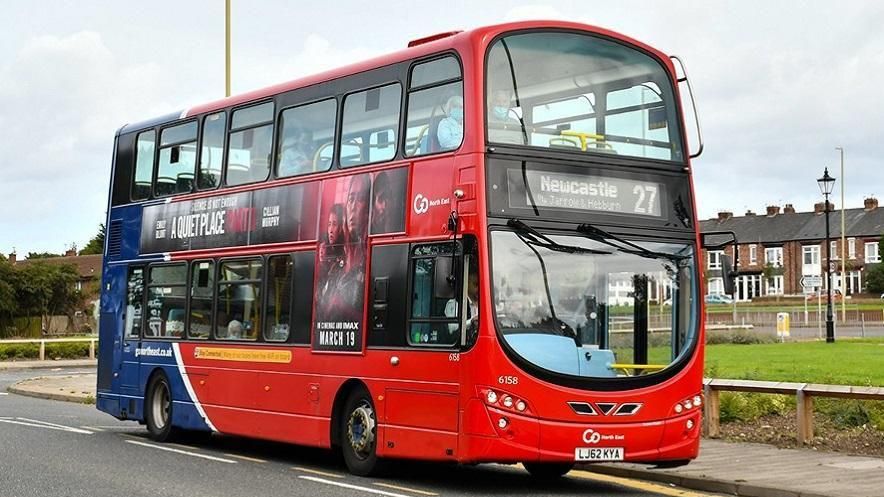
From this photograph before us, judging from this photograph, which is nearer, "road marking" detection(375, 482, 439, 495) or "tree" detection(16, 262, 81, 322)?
"road marking" detection(375, 482, 439, 495)

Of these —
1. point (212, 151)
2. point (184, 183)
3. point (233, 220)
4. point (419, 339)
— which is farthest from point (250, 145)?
point (419, 339)

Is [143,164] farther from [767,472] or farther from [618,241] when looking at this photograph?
[767,472]

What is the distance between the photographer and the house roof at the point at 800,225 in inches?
4464

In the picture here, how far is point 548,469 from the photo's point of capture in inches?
538

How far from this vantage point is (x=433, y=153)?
13039mm

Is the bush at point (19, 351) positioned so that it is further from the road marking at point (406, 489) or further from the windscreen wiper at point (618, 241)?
the windscreen wiper at point (618, 241)

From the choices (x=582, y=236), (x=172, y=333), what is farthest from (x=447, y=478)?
(x=172, y=333)

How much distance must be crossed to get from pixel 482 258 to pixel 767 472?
370cm

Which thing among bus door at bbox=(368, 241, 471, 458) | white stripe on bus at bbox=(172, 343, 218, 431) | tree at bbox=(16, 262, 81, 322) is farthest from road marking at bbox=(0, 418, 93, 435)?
tree at bbox=(16, 262, 81, 322)

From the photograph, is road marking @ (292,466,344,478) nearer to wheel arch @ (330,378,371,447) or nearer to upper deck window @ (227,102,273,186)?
wheel arch @ (330,378,371,447)

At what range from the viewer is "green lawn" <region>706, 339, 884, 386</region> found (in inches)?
950

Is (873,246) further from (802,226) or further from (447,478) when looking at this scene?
(447,478)

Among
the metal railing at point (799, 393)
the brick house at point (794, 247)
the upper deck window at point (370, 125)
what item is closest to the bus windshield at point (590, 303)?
the upper deck window at point (370, 125)

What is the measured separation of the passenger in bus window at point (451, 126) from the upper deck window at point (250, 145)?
3656mm
